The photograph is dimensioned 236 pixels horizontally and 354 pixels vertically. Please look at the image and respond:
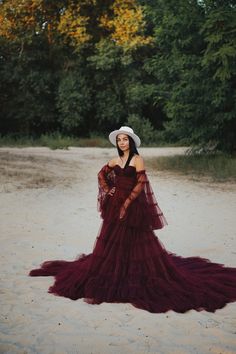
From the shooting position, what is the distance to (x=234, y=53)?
39.7 feet

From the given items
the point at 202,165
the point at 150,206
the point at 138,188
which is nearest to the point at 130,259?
the point at 150,206

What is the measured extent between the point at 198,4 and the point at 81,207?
8.29m

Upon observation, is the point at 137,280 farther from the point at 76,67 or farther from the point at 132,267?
the point at 76,67

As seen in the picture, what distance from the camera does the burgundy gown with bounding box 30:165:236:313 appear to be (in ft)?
14.4

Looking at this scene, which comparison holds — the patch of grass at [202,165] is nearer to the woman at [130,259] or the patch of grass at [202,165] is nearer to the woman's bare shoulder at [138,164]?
the woman at [130,259]

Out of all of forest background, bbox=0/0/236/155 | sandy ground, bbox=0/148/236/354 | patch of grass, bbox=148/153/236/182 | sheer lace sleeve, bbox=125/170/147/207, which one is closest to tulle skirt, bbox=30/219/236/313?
sandy ground, bbox=0/148/236/354

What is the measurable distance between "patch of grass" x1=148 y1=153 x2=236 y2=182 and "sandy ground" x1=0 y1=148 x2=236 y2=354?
0.88 m

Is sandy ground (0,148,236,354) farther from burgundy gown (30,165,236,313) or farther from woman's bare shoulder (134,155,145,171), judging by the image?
woman's bare shoulder (134,155,145,171)

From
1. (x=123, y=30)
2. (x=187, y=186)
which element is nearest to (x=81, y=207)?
(x=187, y=186)

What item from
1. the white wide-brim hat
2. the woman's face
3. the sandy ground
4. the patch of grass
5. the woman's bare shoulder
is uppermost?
the white wide-brim hat

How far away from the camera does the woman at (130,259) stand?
4.41 metres

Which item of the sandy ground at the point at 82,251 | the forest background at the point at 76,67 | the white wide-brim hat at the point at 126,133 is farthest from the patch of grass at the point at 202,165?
the white wide-brim hat at the point at 126,133

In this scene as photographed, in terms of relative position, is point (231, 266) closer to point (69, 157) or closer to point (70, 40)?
point (69, 157)

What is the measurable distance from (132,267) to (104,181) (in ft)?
2.87
